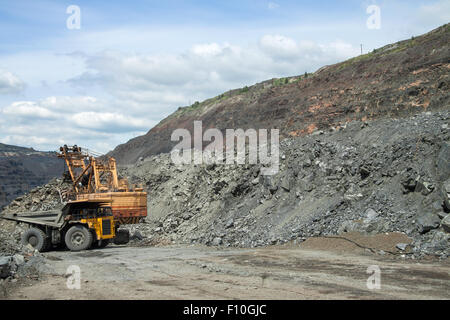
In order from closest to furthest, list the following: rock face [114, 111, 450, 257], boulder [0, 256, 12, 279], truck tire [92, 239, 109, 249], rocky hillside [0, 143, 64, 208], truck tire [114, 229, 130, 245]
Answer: boulder [0, 256, 12, 279] → rock face [114, 111, 450, 257] → truck tire [92, 239, 109, 249] → truck tire [114, 229, 130, 245] → rocky hillside [0, 143, 64, 208]

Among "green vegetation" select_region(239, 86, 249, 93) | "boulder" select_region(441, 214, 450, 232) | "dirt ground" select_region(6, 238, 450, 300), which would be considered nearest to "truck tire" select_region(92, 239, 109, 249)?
"dirt ground" select_region(6, 238, 450, 300)

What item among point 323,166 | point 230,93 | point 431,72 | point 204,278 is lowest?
point 204,278

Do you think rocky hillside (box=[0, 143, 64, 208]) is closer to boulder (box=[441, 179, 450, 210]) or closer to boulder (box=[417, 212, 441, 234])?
boulder (box=[417, 212, 441, 234])

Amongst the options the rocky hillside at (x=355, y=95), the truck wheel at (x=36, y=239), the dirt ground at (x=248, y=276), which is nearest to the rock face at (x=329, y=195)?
the dirt ground at (x=248, y=276)

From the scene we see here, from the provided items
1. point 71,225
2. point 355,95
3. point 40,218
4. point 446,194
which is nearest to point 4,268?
point 71,225

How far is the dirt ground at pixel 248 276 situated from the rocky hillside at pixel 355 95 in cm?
1540

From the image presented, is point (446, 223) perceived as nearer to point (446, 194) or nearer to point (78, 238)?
point (446, 194)

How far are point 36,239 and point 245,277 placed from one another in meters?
11.2

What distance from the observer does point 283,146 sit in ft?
84.5

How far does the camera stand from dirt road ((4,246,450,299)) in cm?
935

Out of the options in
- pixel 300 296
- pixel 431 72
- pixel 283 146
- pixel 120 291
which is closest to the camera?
pixel 300 296
